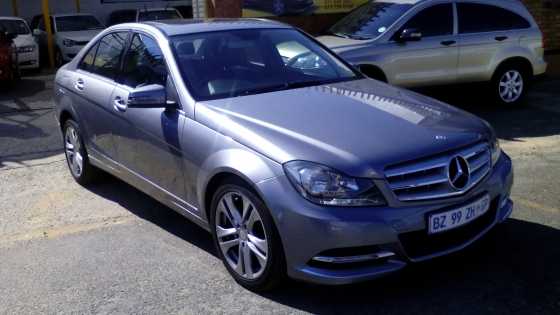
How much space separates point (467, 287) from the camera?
13.0 ft

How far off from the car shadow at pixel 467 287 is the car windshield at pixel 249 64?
1.18 meters

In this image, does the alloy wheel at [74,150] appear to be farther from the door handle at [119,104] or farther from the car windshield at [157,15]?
the car windshield at [157,15]

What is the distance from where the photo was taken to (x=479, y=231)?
4.02 m

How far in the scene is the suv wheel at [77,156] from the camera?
20.2ft

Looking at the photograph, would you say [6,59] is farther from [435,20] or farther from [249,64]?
[249,64]

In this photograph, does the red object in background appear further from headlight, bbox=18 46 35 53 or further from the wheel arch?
Answer: the wheel arch

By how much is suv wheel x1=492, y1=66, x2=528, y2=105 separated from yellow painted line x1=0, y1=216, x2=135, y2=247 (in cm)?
622

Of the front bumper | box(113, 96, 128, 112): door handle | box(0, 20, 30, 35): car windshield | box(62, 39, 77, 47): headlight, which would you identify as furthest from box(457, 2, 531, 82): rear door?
box(0, 20, 30, 35): car windshield

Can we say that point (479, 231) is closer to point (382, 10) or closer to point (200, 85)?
point (200, 85)

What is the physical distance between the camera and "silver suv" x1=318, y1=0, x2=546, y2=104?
9.01 metres

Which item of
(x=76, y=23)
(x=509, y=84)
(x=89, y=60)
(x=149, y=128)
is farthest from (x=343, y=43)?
(x=76, y=23)

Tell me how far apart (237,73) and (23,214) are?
237cm

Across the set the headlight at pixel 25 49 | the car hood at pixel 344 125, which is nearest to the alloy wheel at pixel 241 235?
the car hood at pixel 344 125

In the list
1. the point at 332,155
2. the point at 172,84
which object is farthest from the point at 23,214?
the point at 332,155
